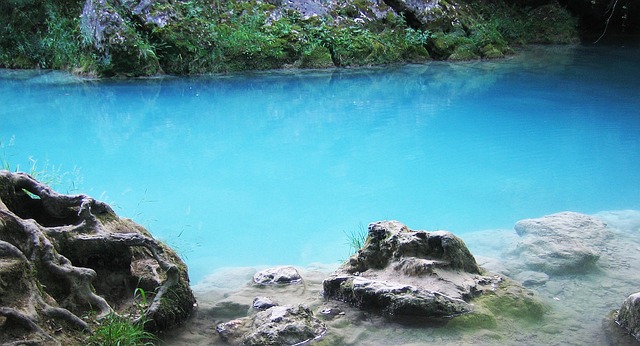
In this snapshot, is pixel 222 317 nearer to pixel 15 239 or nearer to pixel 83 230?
pixel 83 230

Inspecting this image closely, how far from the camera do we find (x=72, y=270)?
3.37 meters

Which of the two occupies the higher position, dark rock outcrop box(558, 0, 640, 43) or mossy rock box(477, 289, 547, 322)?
dark rock outcrop box(558, 0, 640, 43)

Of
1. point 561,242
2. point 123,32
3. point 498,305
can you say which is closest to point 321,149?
point 561,242

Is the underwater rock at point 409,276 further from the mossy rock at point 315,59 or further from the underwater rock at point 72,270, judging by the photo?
the mossy rock at point 315,59

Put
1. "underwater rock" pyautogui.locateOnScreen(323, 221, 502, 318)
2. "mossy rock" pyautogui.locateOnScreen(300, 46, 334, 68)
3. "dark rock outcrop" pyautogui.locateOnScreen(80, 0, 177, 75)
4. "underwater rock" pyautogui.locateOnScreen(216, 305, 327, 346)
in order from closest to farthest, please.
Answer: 1. "underwater rock" pyautogui.locateOnScreen(216, 305, 327, 346)
2. "underwater rock" pyautogui.locateOnScreen(323, 221, 502, 318)
3. "dark rock outcrop" pyautogui.locateOnScreen(80, 0, 177, 75)
4. "mossy rock" pyautogui.locateOnScreen(300, 46, 334, 68)

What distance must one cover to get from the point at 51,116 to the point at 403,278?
8.75 metres

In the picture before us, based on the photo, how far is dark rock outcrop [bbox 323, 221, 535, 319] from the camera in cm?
388

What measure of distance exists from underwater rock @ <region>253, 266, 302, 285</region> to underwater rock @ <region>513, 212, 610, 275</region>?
1.79 metres

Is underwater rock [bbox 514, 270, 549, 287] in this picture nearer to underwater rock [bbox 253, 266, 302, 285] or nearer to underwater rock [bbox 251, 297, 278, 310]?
underwater rock [bbox 253, 266, 302, 285]

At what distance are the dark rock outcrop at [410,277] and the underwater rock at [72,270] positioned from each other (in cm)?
110

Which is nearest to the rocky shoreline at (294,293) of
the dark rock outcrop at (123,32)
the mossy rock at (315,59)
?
the dark rock outcrop at (123,32)

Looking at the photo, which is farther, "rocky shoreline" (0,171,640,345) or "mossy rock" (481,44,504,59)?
"mossy rock" (481,44,504,59)

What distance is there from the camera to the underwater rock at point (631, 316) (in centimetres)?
355

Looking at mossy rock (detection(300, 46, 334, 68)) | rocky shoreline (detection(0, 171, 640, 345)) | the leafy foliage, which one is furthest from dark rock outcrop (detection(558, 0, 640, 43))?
the leafy foliage
